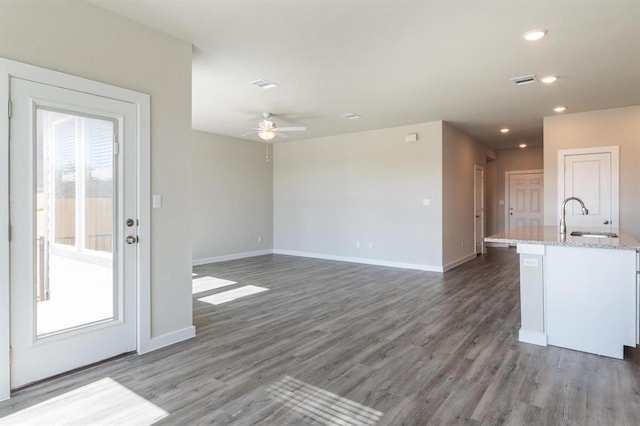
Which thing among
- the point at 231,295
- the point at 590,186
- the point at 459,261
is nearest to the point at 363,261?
the point at 459,261

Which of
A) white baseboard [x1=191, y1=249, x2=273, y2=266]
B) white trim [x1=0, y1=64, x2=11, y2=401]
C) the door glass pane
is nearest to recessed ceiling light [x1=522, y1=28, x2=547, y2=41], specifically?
the door glass pane

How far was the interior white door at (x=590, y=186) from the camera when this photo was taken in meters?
5.77

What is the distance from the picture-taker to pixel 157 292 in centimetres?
321

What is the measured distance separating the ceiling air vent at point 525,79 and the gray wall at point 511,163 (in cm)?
632

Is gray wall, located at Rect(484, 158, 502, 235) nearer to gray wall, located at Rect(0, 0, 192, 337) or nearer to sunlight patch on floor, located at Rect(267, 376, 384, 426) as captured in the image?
gray wall, located at Rect(0, 0, 192, 337)

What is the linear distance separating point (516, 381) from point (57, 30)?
4140mm

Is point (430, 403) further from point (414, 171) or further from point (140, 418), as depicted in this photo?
point (414, 171)

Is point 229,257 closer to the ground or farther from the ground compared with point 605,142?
closer to the ground

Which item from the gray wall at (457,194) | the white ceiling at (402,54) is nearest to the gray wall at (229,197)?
the white ceiling at (402,54)

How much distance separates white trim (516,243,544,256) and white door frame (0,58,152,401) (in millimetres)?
3370

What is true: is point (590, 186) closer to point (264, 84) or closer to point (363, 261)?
point (363, 261)

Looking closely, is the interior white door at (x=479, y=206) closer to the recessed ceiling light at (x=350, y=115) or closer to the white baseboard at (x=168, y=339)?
the recessed ceiling light at (x=350, y=115)

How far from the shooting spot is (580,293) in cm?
318

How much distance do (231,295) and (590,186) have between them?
19.4ft
